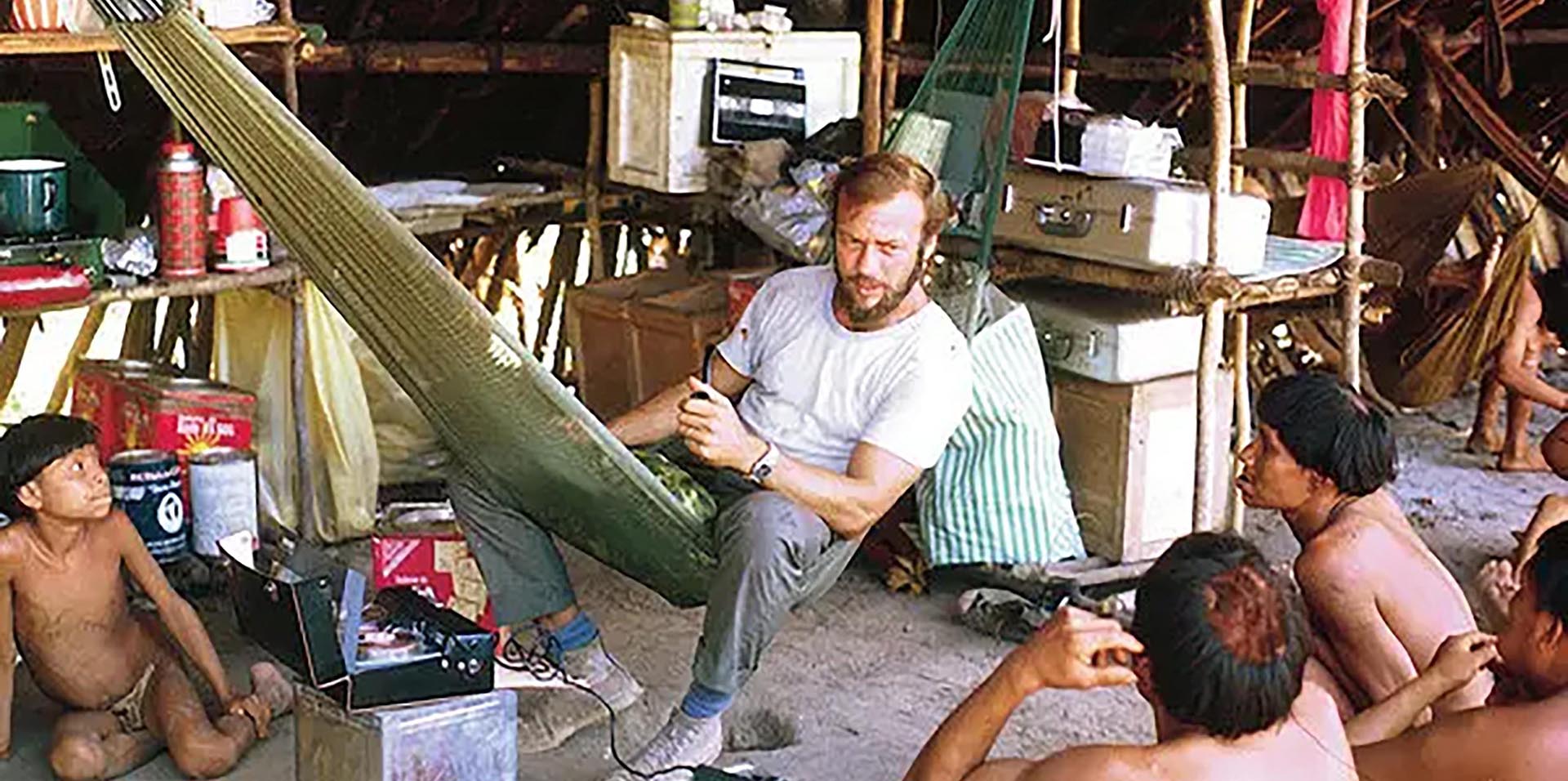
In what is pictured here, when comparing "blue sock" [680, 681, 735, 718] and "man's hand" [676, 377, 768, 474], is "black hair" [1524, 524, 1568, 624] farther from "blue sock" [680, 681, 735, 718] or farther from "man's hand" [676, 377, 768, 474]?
"blue sock" [680, 681, 735, 718]

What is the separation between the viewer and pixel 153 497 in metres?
3.50

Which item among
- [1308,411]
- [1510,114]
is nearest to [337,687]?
[1308,411]

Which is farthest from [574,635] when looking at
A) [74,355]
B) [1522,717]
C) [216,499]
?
[74,355]

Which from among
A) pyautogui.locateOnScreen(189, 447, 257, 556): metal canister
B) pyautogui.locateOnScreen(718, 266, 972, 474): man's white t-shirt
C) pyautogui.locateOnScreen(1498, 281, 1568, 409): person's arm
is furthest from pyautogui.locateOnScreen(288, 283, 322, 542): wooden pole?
pyautogui.locateOnScreen(1498, 281, 1568, 409): person's arm

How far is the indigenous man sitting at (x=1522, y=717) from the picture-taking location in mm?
1880

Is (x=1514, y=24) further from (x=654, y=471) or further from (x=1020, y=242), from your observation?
(x=654, y=471)

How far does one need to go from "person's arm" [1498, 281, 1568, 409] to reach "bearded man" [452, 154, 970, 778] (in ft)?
8.02

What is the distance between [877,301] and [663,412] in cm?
43

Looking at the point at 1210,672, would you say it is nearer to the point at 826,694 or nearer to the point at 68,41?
the point at 826,694

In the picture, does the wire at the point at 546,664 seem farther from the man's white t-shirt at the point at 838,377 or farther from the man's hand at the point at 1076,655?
the man's hand at the point at 1076,655

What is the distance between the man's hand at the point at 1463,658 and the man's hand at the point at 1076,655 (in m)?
0.48

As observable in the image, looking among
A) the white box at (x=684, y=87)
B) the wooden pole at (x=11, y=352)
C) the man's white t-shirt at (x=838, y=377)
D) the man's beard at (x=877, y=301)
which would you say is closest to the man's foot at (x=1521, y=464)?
the white box at (x=684, y=87)

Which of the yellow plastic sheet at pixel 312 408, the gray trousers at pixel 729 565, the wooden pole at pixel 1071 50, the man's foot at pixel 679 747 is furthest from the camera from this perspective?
the wooden pole at pixel 1071 50

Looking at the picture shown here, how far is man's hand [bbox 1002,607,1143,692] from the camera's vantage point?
1.87 m
